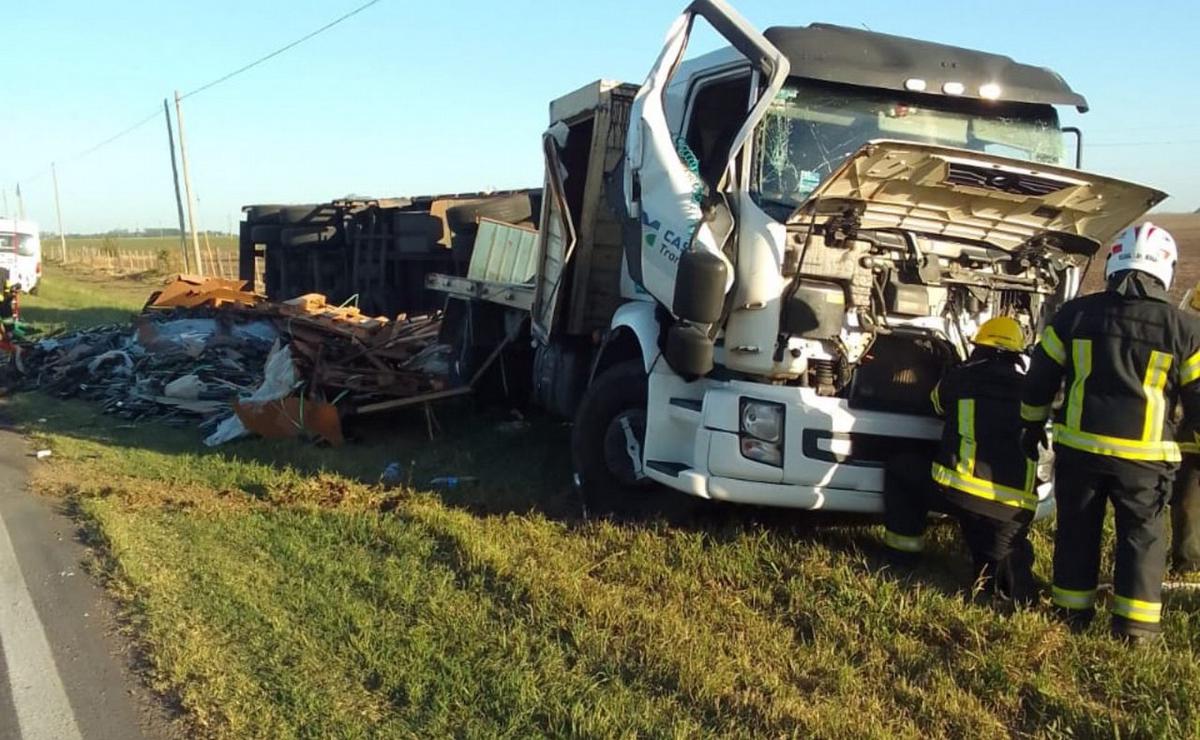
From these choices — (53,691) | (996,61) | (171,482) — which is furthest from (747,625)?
(171,482)

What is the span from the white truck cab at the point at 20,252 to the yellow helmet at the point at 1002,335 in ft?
77.7

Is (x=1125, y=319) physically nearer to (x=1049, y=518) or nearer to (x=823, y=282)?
(x=823, y=282)

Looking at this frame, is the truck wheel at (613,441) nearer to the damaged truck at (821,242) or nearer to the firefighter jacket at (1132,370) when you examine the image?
the damaged truck at (821,242)

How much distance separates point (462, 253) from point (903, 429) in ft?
22.0

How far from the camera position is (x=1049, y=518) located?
557 cm

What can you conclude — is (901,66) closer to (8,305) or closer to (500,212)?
(500,212)

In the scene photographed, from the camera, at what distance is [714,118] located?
5.45m

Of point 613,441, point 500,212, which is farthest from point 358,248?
point 613,441

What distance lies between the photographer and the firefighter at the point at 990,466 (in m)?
4.42

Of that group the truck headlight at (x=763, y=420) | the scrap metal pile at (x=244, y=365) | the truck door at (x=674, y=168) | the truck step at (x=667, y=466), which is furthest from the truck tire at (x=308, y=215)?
the truck headlight at (x=763, y=420)

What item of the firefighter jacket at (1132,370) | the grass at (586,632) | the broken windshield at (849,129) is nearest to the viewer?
the grass at (586,632)

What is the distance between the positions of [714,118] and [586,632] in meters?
2.92

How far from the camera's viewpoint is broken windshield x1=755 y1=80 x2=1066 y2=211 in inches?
194

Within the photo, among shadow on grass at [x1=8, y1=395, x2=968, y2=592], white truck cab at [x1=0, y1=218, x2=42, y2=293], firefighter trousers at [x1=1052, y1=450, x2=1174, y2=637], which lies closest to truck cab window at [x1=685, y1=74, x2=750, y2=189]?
shadow on grass at [x1=8, y1=395, x2=968, y2=592]
